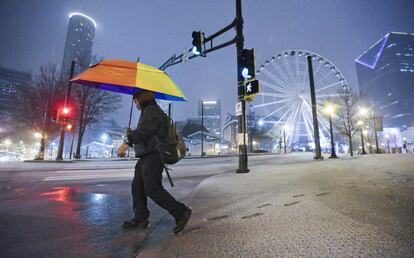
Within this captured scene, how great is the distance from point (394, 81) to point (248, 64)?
20960 centimetres

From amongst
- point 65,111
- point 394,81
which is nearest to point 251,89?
point 65,111

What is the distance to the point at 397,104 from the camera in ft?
506

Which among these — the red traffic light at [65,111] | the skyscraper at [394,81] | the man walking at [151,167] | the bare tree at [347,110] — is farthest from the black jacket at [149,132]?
the skyscraper at [394,81]

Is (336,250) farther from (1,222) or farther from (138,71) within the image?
(1,222)

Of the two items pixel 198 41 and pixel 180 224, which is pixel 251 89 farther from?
pixel 180 224

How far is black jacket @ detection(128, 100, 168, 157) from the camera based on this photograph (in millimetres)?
2746

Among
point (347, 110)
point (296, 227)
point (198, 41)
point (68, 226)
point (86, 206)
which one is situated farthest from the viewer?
point (347, 110)

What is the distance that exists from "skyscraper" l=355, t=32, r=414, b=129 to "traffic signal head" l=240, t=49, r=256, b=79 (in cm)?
17167

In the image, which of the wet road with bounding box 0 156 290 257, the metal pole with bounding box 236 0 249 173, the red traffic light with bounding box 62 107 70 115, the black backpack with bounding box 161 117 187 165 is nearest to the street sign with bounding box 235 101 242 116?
the metal pole with bounding box 236 0 249 173

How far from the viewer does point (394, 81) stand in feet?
545

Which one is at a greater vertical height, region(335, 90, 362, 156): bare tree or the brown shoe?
region(335, 90, 362, 156): bare tree

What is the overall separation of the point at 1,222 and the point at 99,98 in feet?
86.3

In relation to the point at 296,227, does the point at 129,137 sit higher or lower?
higher

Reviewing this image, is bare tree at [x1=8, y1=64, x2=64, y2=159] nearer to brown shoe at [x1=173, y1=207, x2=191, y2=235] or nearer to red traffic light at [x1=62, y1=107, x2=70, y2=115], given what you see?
red traffic light at [x1=62, y1=107, x2=70, y2=115]
